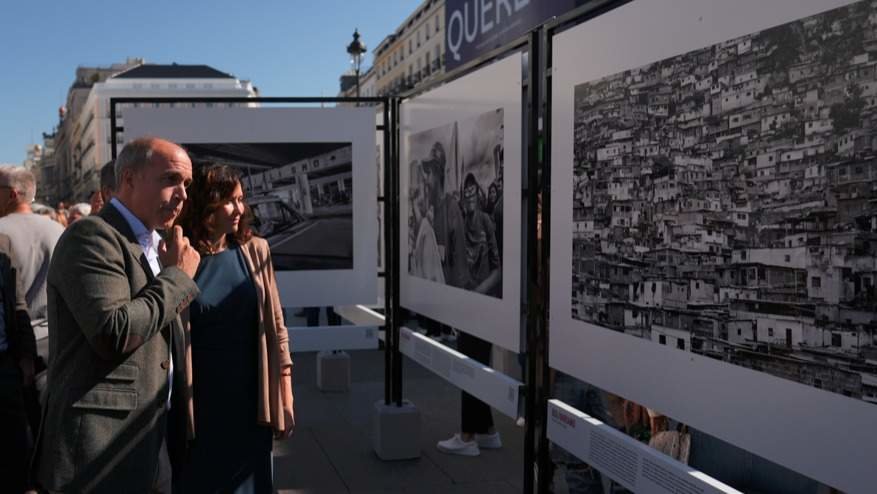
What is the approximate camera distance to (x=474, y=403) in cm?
569

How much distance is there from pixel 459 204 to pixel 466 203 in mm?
111

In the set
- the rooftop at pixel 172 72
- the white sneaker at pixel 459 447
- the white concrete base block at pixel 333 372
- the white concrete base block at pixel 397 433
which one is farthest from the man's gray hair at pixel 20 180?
the rooftop at pixel 172 72

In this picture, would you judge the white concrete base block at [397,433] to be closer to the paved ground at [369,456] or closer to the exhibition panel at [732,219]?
the paved ground at [369,456]

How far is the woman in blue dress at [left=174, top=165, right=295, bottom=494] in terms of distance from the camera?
306 centimetres

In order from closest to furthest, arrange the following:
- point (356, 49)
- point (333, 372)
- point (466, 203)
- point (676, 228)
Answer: point (676, 228) → point (466, 203) → point (333, 372) → point (356, 49)

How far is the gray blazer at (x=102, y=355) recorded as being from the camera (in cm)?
225

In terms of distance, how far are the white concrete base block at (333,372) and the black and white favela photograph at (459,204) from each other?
2890 mm

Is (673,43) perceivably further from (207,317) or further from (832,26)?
(207,317)

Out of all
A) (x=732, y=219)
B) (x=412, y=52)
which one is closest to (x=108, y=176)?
(x=732, y=219)

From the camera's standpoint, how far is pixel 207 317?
9.96 feet

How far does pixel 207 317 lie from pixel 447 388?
17.0 ft

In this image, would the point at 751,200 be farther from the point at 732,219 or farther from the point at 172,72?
the point at 172,72

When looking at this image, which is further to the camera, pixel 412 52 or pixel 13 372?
pixel 412 52

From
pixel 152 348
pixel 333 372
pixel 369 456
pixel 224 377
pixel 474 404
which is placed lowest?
pixel 369 456
